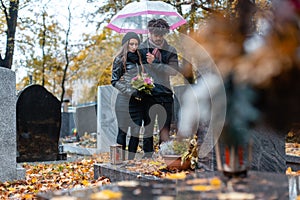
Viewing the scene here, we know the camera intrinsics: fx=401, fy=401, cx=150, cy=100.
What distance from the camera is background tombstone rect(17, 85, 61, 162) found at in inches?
284

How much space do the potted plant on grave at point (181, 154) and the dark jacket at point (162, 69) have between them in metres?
0.99

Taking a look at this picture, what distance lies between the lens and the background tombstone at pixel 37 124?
721 cm

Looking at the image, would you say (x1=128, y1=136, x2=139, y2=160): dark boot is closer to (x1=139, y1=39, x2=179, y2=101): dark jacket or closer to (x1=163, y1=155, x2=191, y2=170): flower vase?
(x1=139, y1=39, x2=179, y2=101): dark jacket

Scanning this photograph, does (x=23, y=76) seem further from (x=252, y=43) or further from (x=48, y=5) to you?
(x=252, y=43)

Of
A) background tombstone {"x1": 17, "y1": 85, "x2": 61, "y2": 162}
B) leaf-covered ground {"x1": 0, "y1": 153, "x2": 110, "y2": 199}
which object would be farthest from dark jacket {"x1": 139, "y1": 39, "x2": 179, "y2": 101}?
background tombstone {"x1": 17, "y1": 85, "x2": 61, "y2": 162}

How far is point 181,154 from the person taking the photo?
412cm

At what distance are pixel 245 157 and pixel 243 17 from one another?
1.84 ft

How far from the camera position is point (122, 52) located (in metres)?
5.28

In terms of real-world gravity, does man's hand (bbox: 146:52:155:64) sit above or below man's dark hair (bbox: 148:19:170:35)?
below

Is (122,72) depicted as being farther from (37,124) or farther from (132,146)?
(37,124)

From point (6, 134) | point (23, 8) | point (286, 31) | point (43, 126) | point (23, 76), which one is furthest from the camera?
point (23, 76)

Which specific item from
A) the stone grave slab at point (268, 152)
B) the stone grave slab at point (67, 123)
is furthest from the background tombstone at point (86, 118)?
the stone grave slab at point (268, 152)

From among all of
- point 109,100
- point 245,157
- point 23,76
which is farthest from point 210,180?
point 23,76

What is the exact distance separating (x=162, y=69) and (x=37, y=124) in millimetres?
3230
